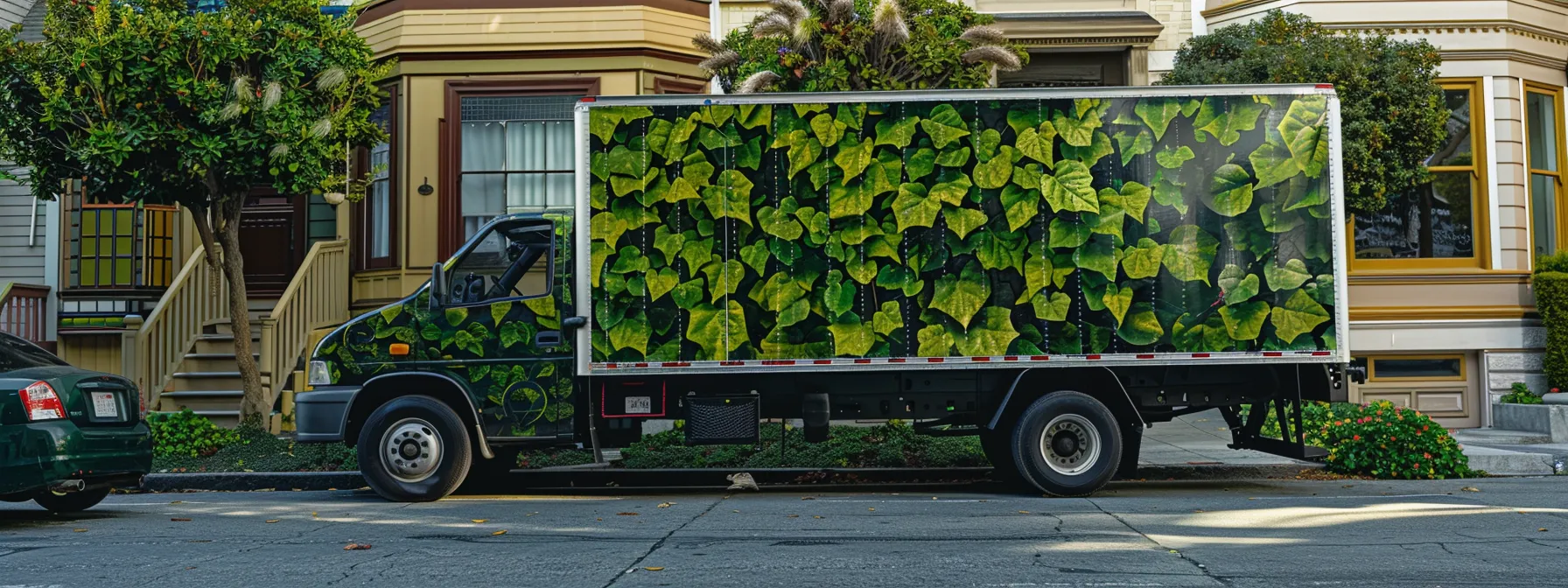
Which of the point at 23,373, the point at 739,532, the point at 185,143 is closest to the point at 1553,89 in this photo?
the point at 739,532

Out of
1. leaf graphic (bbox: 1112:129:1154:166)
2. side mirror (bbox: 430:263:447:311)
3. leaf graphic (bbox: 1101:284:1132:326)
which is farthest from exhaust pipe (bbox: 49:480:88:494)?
leaf graphic (bbox: 1112:129:1154:166)

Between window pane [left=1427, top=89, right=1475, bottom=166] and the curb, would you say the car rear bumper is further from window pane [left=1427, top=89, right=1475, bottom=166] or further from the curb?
window pane [left=1427, top=89, right=1475, bottom=166]

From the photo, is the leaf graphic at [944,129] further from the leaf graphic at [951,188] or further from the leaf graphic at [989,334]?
the leaf graphic at [989,334]

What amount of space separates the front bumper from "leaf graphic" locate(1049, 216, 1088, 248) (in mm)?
5391

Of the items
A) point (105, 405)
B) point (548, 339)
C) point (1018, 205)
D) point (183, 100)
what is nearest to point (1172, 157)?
point (1018, 205)

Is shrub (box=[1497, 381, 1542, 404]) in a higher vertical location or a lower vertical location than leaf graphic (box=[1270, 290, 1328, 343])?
lower

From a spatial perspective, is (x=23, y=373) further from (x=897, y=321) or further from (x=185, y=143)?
(x=897, y=321)

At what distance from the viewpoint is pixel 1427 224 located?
16500 millimetres

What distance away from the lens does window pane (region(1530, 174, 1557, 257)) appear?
16922 millimetres

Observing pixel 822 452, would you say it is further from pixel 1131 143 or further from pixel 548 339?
pixel 1131 143

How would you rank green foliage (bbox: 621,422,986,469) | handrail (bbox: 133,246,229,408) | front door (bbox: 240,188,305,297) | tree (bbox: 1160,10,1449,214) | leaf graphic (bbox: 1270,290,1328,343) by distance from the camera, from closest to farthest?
leaf graphic (bbox: 1270,290,1328,343) < green foliage (bbox: 621,422,986,469) < tree (bbox: 1160,10,1449,214) < handrail (bbox: 133,246,229,408) < front door (bbox: 240,188,305,297)

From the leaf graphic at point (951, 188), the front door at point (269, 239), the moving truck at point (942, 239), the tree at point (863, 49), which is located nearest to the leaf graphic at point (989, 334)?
the moving truck at point (942, 239)

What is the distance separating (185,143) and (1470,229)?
14801mm

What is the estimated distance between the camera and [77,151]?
12.7 meters
